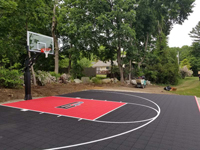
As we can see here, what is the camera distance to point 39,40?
30.6 feet

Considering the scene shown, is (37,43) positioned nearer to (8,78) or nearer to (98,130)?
(8,78)

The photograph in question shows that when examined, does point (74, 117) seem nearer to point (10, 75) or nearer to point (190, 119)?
point (190, 119)

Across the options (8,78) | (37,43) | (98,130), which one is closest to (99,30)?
(37,43)

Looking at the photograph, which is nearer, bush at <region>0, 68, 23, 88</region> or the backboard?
the backboard

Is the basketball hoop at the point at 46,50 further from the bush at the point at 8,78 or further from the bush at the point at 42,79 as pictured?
the bush at the point at 42,79

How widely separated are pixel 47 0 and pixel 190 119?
40.3 feet

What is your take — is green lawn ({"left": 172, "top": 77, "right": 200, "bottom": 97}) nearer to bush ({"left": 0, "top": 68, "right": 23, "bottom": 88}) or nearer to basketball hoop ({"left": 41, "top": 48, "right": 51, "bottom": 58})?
basketball hoop ({"left": 41, "top": 48, "right": 51, "bottom": 58})

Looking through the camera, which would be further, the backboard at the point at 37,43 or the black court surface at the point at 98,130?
the backboard at the point at 37,43

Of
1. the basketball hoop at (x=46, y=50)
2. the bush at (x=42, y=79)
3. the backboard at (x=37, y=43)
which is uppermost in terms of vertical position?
the backboard at (x=37, y=43)

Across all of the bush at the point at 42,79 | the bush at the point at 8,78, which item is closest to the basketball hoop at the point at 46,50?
the bush at the point at 8,78

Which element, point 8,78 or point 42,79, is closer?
point 8,78

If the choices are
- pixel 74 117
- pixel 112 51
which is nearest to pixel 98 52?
pixel 112 51

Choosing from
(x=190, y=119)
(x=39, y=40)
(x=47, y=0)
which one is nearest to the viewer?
(x=190, y=119)

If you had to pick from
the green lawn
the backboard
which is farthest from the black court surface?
the green lawn
